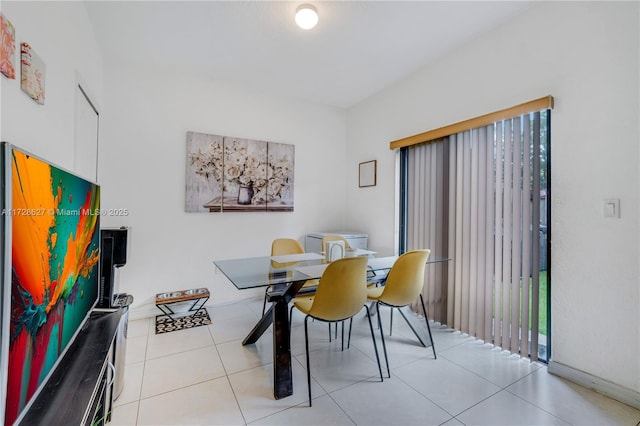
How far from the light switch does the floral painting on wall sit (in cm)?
300

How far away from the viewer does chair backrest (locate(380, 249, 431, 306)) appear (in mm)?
2164

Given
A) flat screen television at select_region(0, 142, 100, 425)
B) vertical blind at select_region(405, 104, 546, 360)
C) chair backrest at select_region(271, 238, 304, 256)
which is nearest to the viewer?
flat screen television at select_region(0, 142, 100, 425)

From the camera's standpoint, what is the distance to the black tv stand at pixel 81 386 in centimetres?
90

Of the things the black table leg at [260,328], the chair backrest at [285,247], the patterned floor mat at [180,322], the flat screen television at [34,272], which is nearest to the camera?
the flat screen television at [34,272]

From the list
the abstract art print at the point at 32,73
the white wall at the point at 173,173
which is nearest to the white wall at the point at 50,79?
the abstract art print at the point at 32,73

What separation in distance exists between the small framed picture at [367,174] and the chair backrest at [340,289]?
2.07 metres

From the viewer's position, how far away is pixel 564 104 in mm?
2018

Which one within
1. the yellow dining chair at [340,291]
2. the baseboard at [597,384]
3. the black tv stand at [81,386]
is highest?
the yellow dining chair at [340,291]

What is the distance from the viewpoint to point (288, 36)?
8.34ft

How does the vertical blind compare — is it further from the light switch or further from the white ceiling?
the white ceiling

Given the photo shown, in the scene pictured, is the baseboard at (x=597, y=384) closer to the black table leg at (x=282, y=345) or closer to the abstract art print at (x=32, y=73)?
the black table leg at (x=282, y=345)

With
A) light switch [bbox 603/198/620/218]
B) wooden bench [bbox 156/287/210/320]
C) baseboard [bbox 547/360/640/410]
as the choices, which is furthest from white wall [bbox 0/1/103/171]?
baseboard [bbox 547/360/640/410]

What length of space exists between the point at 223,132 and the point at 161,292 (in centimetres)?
193

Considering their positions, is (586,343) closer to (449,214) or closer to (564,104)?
(449,214)
